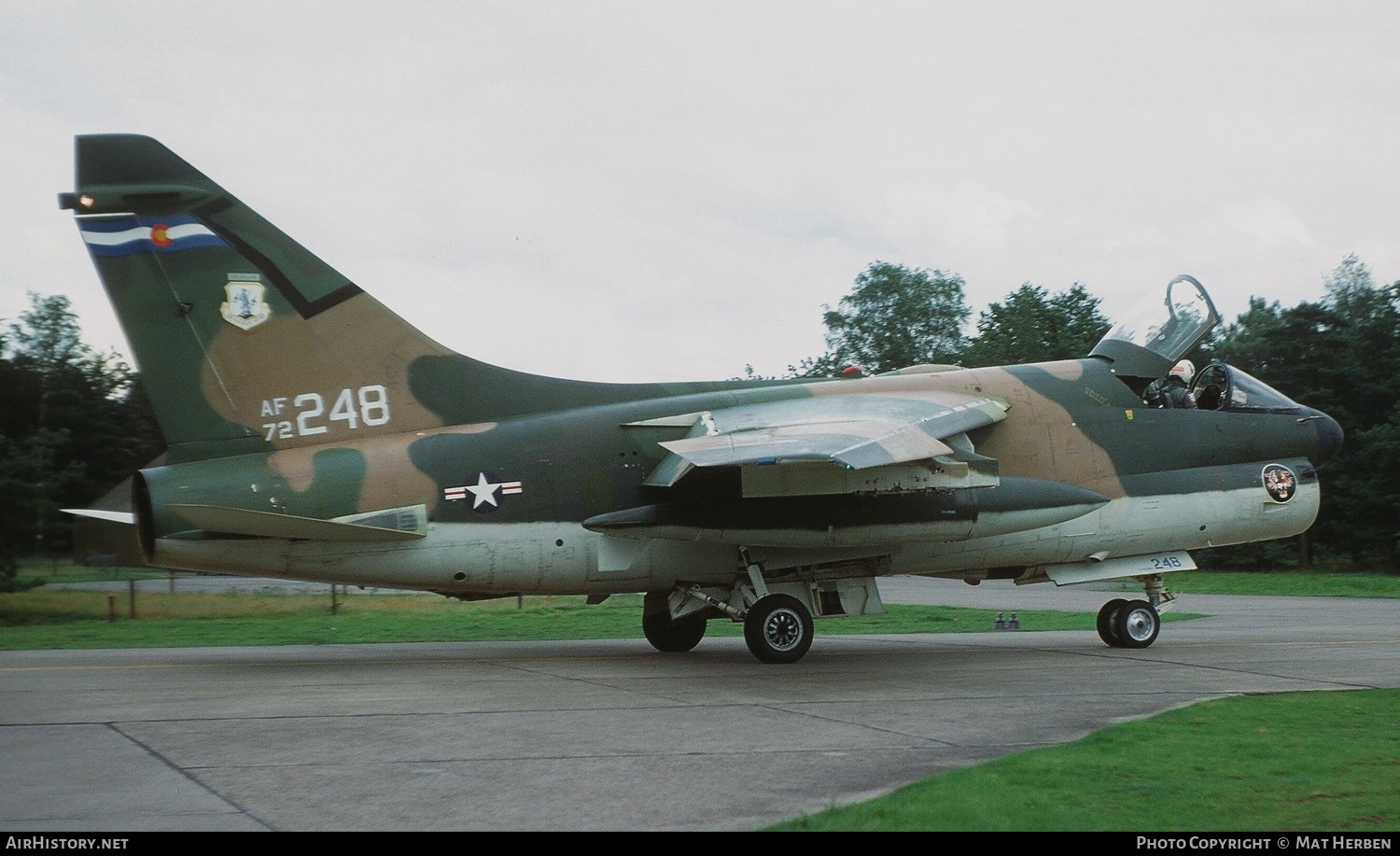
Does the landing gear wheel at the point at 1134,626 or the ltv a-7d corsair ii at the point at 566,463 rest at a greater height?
the ltv a-7d corsair ii at the point at 566,463

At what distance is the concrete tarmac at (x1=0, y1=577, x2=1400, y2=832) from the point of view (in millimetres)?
A: 7293

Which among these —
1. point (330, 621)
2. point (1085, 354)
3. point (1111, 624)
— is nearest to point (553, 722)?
point (1111, 624)

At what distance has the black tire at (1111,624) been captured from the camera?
54.6 feet

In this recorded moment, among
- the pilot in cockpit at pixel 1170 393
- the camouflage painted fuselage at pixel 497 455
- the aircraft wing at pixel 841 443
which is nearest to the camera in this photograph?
the aircraft wing at pixel 841 443

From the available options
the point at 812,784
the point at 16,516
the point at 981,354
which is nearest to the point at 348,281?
the point at 812,784

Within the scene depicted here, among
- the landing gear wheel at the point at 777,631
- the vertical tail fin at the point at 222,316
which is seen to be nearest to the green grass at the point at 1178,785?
the landing gear wheel at the point at 777,631

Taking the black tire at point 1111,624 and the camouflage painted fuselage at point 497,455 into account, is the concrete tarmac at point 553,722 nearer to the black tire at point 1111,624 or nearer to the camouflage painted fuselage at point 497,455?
→ the black tire at point 1111,624

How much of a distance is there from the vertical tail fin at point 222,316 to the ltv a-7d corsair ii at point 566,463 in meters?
0.02

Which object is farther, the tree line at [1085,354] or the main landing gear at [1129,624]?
the tree line at [1085,354]

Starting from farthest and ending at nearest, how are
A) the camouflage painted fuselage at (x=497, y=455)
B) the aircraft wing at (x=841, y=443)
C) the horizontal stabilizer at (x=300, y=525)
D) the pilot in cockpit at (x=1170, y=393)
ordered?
the pilot in cockpit at (x=1170, y=393), the camouflage painted fuselage at (x=497, y=455), the aircraft wing at (x=841, y=443), the horizontal stabilizer at (x=300, y=525)

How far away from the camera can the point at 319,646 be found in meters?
18.0

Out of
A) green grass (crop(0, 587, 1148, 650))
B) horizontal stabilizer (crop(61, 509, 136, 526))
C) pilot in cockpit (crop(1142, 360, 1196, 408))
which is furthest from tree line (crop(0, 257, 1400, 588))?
pilot in cockpit (crop(1142, 360, 1196, 408))

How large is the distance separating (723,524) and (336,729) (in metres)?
5.62

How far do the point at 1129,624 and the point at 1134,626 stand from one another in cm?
9
